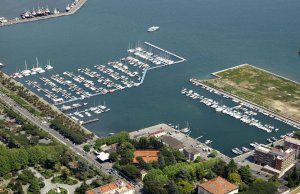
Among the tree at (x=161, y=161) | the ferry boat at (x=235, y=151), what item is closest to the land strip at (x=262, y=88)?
the ferry boat at (x=235, y=151)

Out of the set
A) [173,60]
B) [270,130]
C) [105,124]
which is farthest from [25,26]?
[270,130]

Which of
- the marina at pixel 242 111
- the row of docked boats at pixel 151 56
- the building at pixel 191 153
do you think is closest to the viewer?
the building at pixel 191 153

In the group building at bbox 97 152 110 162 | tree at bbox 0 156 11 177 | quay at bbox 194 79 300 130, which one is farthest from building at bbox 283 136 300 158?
tree at bbox 0 156 11 177

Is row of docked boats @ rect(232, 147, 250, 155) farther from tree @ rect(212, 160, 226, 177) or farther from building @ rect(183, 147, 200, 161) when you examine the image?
tree @ rect(212, 160, 226, 177)

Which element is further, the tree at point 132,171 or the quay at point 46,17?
the quay at point 46,17

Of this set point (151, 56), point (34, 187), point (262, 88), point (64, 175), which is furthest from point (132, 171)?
point (151, 56)

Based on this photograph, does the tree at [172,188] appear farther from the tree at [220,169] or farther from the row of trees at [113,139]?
the row of trees at [113,139]

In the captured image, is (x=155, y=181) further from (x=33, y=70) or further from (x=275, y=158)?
(x=33, y=70)
